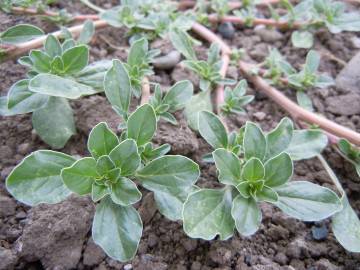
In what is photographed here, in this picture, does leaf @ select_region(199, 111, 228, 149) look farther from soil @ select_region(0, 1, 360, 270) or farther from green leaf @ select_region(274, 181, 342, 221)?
green leaf @ select_region(274, 181, 342, 221)

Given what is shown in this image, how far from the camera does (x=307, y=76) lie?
6.16 feet

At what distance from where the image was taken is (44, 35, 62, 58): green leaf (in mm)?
1562

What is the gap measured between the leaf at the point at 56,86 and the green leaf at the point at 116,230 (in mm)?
388

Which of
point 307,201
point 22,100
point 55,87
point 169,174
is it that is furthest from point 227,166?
point 22,100

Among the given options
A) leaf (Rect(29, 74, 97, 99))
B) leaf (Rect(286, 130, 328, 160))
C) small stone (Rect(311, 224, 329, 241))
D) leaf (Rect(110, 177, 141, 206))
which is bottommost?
small stone (Rect(311, 224, 329, 241))

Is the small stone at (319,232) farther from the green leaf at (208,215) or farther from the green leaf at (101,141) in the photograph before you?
the green leaf at (101,141)

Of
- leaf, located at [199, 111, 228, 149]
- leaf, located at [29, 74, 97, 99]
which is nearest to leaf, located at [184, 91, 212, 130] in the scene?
leaf, located at [199, 111, 228, 149]

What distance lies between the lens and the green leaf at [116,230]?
1.21 meters

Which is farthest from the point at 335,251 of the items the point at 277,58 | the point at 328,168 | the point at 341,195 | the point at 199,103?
the point at 277,58

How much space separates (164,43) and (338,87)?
0.83 metres

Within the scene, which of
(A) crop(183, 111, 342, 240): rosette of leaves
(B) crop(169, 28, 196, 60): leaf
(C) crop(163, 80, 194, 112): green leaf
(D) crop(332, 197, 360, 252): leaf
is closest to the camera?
(A) crop(183, 111, 342, 240): rosette of leaves

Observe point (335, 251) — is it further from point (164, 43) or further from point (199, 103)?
point (164, 43)

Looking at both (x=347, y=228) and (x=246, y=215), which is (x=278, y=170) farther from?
(x=347, y=228)

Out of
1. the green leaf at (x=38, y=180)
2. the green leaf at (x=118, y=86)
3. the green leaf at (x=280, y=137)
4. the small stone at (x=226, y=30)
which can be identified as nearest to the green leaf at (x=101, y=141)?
the green leaf at (x=38, y=180)
